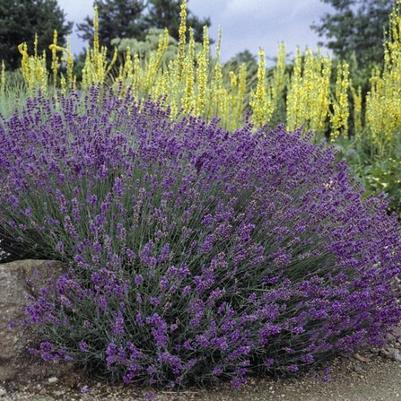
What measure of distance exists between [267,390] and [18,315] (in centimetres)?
131

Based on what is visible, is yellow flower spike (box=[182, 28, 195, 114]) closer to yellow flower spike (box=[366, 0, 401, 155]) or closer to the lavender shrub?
the lavender shrub

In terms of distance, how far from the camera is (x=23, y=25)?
24.9m

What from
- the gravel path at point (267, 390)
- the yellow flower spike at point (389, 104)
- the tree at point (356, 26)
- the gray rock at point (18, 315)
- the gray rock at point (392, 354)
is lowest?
the gray rock at point (392, 354)

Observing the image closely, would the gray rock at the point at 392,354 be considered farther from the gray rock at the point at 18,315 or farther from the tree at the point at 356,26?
the tree at the point at 356,26

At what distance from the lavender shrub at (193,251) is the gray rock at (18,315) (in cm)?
9

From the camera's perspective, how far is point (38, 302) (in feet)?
9.41

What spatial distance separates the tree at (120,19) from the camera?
29.1 meters

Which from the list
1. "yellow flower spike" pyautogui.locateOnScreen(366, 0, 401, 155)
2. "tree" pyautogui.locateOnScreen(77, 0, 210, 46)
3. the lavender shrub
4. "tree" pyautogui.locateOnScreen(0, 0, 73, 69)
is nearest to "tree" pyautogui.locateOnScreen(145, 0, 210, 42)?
"tree" pyautogui.locateOnScreen(77, 0, 210, 46)

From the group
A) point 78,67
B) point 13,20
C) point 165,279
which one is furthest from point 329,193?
point 13,20

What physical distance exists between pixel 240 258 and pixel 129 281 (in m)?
0.53

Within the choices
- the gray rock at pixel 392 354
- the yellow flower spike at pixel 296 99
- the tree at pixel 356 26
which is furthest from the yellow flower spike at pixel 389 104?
the tree at pixel 356 26

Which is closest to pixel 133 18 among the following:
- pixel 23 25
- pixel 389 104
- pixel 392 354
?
pixel 23 25

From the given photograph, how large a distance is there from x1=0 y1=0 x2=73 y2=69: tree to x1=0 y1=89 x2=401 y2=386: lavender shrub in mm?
21903

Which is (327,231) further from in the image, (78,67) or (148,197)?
(78,67)
